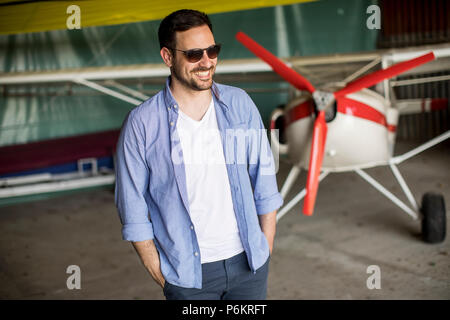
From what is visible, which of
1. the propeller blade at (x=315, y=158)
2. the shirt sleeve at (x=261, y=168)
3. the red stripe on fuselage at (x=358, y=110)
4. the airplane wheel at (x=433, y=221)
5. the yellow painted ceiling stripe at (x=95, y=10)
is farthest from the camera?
the airplane wheel at (x=433, y=221)

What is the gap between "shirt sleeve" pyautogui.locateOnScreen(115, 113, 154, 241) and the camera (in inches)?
57.4

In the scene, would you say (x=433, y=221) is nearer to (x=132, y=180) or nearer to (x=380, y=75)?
(x=380, y=75)

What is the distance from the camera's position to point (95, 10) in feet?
7.32

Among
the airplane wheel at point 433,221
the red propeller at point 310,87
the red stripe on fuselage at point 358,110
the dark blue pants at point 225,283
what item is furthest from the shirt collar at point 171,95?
the airplane wheel at point 433,221

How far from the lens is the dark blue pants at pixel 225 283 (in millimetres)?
1479

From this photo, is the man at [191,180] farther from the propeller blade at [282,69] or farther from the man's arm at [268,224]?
the propeller blade at [282,69]

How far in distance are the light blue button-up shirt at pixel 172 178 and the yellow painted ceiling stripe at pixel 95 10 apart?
33.0 inches

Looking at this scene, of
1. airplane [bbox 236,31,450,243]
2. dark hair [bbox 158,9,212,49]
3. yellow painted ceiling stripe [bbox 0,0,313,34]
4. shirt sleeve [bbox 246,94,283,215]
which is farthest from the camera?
airplane [bbox 236,31,450,243]

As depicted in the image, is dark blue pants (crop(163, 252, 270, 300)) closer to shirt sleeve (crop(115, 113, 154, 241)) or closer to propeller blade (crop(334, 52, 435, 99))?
shirt sleeve (crop(115, 113, 154, 241))

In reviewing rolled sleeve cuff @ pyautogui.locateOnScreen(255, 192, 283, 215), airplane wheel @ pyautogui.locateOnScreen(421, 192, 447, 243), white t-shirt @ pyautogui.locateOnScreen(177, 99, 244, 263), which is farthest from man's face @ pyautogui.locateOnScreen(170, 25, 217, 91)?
airplane wheel @ pyautogui.locateOnScreen(421, 192, 447, 243)

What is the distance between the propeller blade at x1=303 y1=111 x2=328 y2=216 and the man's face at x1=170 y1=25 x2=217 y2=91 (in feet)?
5.78

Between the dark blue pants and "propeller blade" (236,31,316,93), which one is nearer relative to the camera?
the dark blue pants

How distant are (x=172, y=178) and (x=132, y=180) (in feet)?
0.40

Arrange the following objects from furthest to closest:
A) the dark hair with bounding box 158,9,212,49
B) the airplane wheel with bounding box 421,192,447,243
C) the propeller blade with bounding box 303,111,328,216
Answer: the airplane wheel with bounding box 421,192,447,243 < the propeller blade with bounding box 303,111,328,216 < the dark hair with bounding box 158,9,212,49
